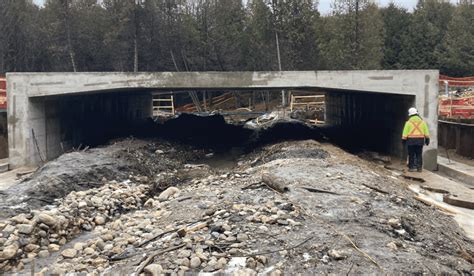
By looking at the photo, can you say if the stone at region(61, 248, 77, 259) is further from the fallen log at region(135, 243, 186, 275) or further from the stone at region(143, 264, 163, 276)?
the stone at region(143, 264, 163, 276)

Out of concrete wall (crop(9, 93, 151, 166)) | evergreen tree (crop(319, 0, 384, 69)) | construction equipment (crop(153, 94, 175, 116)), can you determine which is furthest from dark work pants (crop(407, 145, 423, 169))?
construction equipment (crop(153, 94, 175, 116))

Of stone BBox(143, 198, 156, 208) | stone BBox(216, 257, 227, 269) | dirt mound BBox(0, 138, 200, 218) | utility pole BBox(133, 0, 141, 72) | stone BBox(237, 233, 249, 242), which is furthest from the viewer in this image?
utility pole BBox(133, 0, 141, 72)

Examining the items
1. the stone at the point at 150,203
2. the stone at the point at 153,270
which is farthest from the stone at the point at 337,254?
the stone at the point at 150,203

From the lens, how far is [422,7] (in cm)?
4303

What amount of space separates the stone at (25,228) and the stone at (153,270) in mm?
2887

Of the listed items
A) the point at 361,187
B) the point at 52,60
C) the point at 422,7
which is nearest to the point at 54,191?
the point at 361,187

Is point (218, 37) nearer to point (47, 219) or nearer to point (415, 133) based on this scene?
point (415, 133)

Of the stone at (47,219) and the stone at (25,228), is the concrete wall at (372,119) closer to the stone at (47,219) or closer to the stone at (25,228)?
the stone at (47,219)

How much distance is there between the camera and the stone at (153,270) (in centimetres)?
592

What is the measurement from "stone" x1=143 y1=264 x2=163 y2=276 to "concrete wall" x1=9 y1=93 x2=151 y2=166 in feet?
35.4

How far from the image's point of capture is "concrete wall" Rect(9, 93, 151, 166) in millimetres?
15602

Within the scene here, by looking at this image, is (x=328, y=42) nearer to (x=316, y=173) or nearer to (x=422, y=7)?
(x=422, y=7)

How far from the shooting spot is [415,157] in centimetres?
1436

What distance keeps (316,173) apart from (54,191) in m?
5.34
